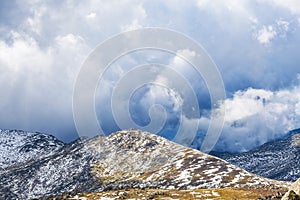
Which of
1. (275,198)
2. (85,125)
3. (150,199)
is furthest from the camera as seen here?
(150,199)

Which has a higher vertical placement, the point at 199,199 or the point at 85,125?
the point at 85,125

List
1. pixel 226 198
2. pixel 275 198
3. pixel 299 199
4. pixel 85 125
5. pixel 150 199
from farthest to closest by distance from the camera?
1. pixel 150 199
2. pixel 226 198
3. pixel 275 198
4. pixel 85 125
5. pixel 299 199

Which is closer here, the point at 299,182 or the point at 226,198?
the point at 299,182

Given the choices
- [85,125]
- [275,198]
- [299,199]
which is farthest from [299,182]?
[275,198]

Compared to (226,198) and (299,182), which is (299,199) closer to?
(299,182)

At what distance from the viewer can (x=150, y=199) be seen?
199500 mm

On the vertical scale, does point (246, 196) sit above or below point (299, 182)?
below

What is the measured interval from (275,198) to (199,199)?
41270mm

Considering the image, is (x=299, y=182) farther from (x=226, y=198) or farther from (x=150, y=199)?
(x=150, y=199)

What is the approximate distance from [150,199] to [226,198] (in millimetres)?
37307

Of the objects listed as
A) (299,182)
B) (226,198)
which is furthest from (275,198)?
(299,182)

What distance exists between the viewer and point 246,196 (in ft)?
632

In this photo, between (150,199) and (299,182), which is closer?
(299,182)

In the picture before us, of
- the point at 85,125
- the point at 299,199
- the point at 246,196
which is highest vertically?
the point at 85,125
